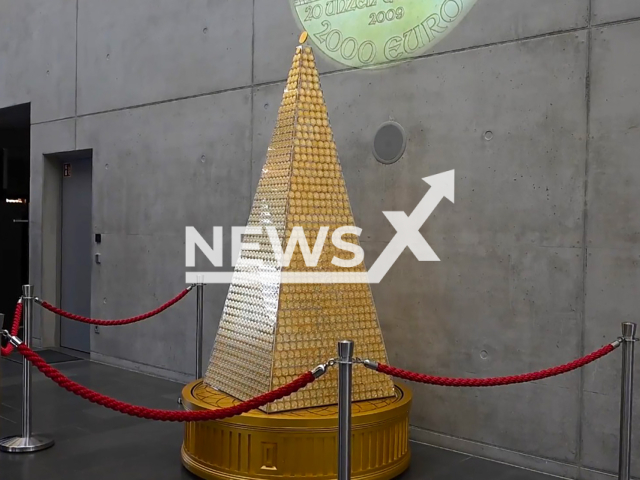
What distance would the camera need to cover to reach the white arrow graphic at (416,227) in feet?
15.4

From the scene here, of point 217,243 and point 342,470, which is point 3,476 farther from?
point 217,243

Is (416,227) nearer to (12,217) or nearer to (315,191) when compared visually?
(315,191)

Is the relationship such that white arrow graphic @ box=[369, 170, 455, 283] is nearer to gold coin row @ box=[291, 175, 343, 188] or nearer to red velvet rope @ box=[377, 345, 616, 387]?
gold coin row @ box=[291, 175, 343, 188]

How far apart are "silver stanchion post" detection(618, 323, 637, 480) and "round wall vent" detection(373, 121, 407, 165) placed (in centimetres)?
219

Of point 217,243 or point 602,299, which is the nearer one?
point 602,299

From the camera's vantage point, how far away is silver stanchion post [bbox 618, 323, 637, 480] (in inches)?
128

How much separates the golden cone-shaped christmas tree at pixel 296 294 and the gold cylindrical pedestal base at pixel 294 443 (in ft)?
0.43

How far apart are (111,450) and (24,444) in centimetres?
59

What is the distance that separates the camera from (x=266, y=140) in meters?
5.85

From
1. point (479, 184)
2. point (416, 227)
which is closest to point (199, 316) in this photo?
point (416, 227)

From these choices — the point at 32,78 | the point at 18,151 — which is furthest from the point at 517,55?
the point at 18,151

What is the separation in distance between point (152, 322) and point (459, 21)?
4307 millimetres
